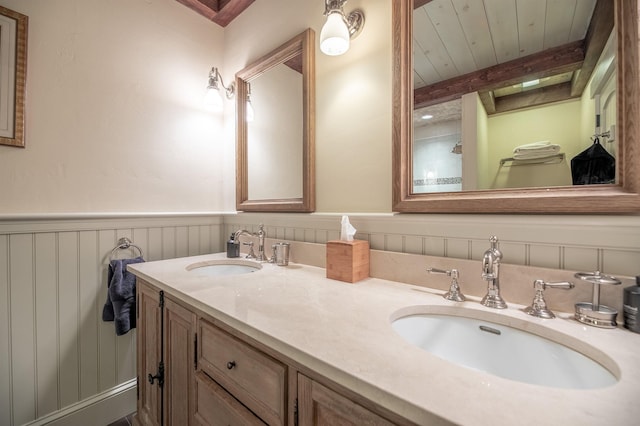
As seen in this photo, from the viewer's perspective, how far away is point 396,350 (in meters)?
0.51

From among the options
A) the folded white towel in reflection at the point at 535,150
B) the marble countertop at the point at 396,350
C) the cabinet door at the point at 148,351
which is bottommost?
the cabinet door at the point at 148,351

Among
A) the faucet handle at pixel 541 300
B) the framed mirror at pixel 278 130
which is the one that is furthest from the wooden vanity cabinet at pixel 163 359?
the faucet handle at pixel 541 300

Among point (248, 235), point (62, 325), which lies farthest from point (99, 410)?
point (248, 235)

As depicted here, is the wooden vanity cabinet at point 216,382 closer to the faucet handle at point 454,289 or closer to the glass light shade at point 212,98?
the faucet handle at point 454,289

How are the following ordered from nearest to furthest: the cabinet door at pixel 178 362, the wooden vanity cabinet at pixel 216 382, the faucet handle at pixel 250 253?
the wooden vanity cabinet at pixel 216 382 < the cabinet door at pixel 178 362 < the faucet handle at pixel 250 253

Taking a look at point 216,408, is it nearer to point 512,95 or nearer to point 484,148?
point 484,148

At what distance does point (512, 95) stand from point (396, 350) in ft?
2.58

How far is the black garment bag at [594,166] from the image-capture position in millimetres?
661

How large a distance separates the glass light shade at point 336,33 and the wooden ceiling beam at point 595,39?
2.34 feet

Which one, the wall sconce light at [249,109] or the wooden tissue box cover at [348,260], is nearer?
the wooden tissue box cover at [348,260]

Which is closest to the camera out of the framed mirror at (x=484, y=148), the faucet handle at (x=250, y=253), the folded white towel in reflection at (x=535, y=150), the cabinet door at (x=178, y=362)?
the framed mirror at (x=484, y=148)

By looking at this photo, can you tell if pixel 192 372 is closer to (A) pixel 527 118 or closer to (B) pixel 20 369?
(B) pixel 20 369

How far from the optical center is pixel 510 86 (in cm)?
80

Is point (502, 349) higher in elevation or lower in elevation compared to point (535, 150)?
lower
